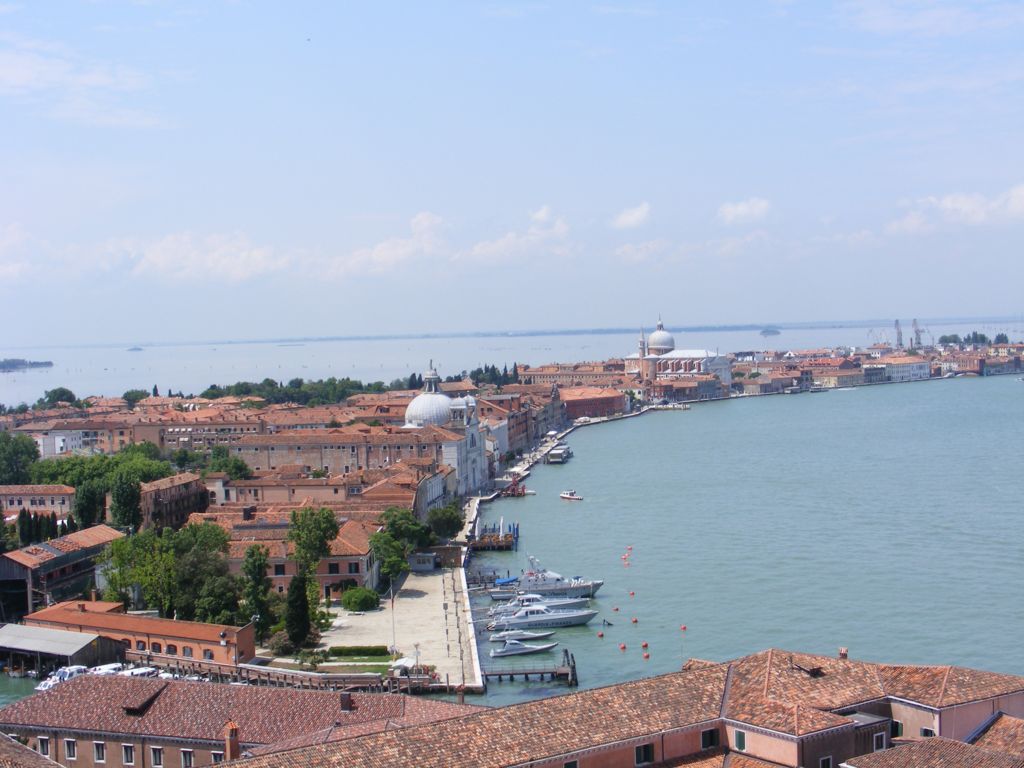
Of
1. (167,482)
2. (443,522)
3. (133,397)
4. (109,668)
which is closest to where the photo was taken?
(109,668)

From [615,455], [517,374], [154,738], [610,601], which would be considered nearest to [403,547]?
[610,601]

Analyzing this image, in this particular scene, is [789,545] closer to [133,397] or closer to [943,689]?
[943,689]

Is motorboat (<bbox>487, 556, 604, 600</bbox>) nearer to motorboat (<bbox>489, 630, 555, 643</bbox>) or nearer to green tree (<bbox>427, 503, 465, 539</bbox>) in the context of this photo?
motorboat (<bbox>489, 630, 555, 643</bbox>)

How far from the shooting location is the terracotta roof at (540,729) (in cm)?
625

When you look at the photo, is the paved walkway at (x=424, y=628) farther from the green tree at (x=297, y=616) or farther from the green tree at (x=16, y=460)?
the green tree at (x=16, y=460)

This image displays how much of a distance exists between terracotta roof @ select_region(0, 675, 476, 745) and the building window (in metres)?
1.81

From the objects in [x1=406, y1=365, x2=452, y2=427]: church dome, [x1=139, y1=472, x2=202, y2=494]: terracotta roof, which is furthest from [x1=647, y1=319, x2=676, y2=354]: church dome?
[x1=139, y1=472, x2=202, y2=494]: terracotta roof

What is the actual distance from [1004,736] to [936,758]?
38.2 inches

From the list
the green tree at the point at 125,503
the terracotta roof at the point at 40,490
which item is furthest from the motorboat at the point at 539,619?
the terracotta roof at the point at 40,490

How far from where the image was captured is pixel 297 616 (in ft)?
41.8

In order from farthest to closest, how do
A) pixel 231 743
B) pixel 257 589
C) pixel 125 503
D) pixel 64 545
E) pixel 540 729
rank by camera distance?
pixel 125 503, pixel 64 545, pixel 257 589, pixel 231 743, pixel 540 729

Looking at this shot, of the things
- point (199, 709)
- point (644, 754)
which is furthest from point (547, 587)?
point (644, 754)

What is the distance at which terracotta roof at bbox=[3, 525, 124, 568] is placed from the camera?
1527 cm

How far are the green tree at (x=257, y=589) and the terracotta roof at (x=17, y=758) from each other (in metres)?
5.74
